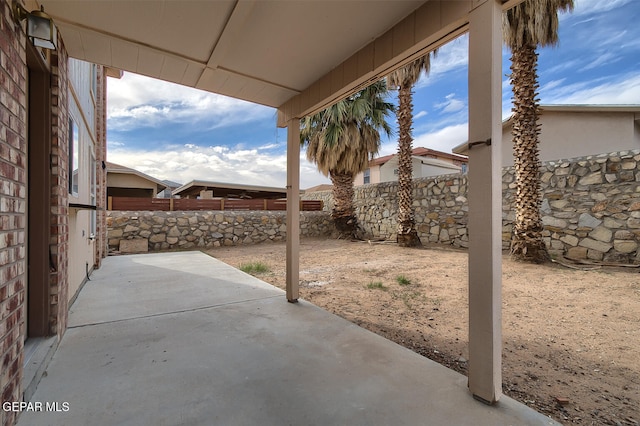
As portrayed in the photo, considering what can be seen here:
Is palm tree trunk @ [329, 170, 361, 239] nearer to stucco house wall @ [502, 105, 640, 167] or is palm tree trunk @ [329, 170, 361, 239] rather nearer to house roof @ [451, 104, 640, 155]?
house roof @ [451, 104, 640, 155]

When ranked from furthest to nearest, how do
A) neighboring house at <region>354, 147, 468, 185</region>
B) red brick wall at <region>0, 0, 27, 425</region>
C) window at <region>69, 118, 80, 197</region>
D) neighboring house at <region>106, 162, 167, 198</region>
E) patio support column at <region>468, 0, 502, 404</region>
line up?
neighboring house at <region>354, 147, 468, 185</region> < neighboring house at <region>106, 162, 167, 198</region> < window at <region>69, 118, 80, 197</region> < patio support column at <region>468, 0, 502, 404</region> < red brick wall at <region>0, 0, 27, 425</region>

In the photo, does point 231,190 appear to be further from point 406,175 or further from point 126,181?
point 406,175

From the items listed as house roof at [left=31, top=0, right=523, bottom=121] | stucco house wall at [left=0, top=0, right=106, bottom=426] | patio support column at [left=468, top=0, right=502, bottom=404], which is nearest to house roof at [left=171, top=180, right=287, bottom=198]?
stucco house wall at [left=0, top=0, right=106, bottom=426]

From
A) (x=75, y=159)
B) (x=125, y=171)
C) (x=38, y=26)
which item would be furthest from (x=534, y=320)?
(x=125, y=171)

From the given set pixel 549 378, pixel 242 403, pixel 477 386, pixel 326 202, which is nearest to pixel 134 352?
pixel 242 403

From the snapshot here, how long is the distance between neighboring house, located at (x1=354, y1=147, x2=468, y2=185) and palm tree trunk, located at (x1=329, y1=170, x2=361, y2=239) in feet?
21.4

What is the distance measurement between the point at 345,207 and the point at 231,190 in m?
7.81

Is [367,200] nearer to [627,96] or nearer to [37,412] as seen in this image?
[627,96]

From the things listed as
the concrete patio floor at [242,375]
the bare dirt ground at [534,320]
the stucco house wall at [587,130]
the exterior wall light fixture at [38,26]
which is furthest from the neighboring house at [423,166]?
the exterior wall light fixture at [38,26]

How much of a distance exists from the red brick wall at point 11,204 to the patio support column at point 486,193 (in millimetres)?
2550

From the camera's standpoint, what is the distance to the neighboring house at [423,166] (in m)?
18.7

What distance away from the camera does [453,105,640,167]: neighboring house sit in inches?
379

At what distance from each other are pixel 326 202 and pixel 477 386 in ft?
44.4

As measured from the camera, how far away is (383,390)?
1958 millimetres
